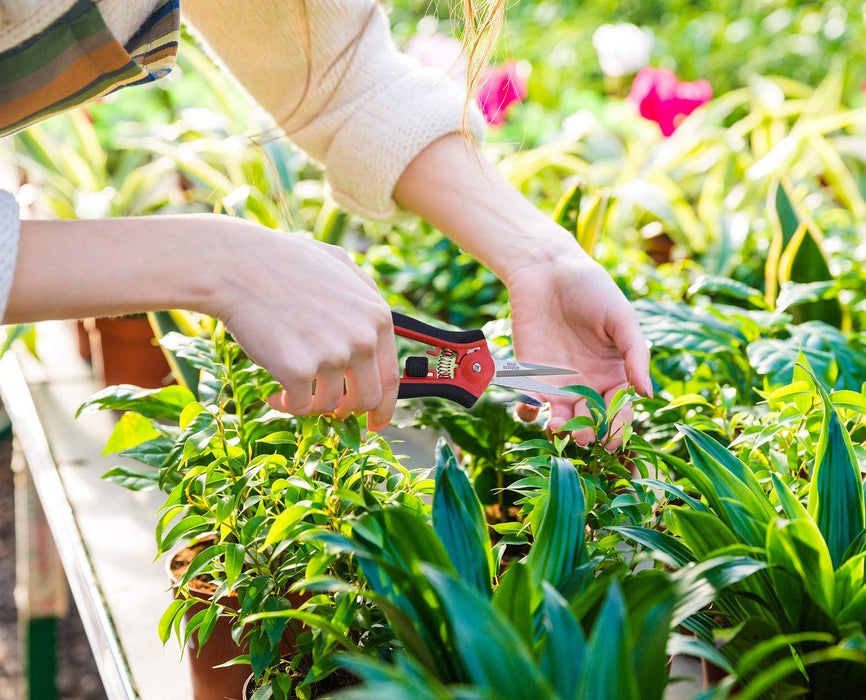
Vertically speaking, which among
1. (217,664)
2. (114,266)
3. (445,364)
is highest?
(114,266)

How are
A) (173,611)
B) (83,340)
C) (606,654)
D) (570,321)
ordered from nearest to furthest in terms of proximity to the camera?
1. (606,654)
2. (173,611)
3. (570,321)
4. (83,340)

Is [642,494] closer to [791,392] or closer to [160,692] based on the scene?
[791,392]

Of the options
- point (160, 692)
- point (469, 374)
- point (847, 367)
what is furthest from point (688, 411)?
point (160, 692)

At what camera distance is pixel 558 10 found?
A: 4488mm

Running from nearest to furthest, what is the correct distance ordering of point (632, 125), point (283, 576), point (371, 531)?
1. point (371, 531)
2. point (283, 576)
3. point (632, 125)

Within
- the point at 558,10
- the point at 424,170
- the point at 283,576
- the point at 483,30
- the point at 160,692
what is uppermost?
the point at 558,10

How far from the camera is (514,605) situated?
455mm

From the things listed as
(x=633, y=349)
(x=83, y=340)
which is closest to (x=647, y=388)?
(x=633, y=349)

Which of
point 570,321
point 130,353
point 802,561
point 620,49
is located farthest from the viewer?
point 620,49

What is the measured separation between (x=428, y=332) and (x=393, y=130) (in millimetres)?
281

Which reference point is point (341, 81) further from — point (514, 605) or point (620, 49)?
point (620, 49)

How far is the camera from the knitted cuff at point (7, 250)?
492mm

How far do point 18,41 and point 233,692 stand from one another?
480mm

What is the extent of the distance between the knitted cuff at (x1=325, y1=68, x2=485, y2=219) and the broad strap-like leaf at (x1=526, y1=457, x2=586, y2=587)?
488 millimetres
